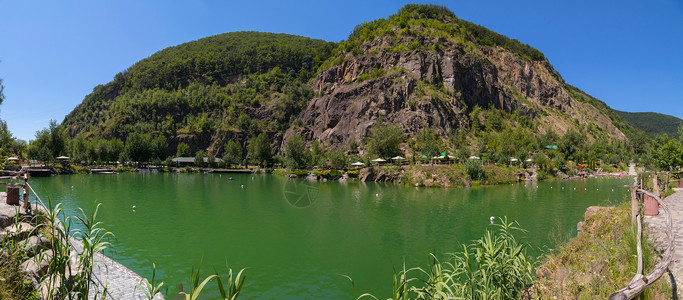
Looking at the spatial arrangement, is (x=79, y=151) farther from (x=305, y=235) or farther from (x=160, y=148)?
(x=305, y=235)

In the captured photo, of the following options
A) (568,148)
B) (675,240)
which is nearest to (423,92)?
(568,148)

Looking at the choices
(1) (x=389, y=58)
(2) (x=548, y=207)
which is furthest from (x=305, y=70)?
(2) (x=548, y=207)

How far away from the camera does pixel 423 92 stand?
287 ft

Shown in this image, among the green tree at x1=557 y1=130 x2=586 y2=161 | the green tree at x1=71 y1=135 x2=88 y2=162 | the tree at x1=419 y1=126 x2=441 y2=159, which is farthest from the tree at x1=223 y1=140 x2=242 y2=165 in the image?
the green tree at x1=557 y1=130 x2=586 y2=161

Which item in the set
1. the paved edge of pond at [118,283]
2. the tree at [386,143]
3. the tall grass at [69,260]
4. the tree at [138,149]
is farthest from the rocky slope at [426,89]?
the tall grass at [69,260]

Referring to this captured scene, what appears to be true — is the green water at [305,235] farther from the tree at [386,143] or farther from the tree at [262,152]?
the tree at [262,152]

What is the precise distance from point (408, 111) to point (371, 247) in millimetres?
70951

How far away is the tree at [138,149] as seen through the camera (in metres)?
101

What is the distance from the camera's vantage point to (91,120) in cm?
14112

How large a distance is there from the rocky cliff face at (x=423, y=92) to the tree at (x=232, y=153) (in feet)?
61.7

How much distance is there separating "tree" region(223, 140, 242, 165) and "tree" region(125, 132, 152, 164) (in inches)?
959

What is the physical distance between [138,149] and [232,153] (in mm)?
28364

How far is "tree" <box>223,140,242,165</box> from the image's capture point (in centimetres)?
10400

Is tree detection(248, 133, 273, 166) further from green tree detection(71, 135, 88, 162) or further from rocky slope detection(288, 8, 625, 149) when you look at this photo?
green tree detection(71, 135, 88, 162)
